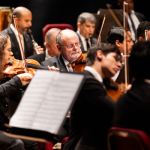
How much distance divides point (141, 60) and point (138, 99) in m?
0.20

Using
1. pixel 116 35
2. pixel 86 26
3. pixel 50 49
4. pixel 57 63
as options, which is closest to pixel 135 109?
pixel 57 63

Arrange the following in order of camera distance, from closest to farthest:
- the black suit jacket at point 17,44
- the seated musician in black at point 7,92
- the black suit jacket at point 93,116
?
the black suit jacket at point 93,116 < the seated musician in black at point 7,92 < the black suit jacket at point 17,44

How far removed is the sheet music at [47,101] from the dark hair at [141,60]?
0.29 meters

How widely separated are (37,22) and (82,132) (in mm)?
3956

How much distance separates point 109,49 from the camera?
1.63 metres

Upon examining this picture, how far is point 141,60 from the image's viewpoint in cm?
136

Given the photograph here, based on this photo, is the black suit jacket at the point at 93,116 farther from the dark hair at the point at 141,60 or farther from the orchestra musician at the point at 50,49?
the orchestra musician at the point at 50,49

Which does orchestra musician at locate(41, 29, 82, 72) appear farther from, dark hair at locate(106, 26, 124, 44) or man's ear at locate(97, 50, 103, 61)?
man's ear at locate(97, 50, 103, 61)

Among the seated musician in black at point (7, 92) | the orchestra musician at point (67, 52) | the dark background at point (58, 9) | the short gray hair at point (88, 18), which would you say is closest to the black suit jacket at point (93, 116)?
the seated musician in black at point (7, 92)

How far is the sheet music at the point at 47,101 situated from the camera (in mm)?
1271

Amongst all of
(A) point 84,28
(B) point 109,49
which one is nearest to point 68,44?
(B) point 109,49

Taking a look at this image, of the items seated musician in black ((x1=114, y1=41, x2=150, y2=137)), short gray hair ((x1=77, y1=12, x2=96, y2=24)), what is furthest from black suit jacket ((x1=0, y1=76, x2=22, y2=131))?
short gray hair ((x1=77, y1=12, x2=96, y2=24))

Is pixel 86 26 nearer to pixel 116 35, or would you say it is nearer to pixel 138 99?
pixel 116 35

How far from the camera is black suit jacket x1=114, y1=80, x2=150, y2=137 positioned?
4.24 ft
